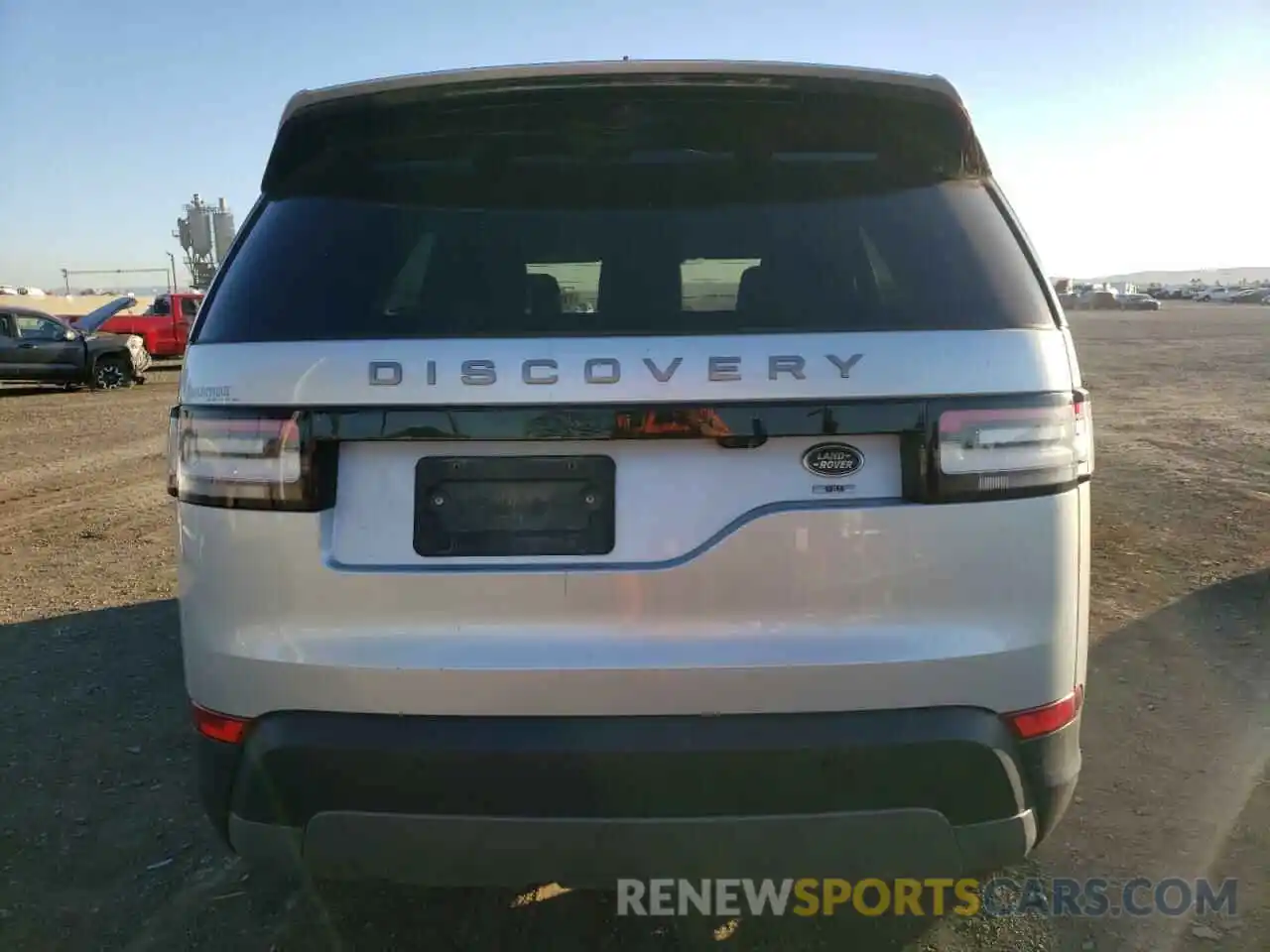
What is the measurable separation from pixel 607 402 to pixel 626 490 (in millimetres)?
176

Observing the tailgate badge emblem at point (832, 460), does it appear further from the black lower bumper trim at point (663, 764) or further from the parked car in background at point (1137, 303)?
the parked car in background at point (1137, 303)

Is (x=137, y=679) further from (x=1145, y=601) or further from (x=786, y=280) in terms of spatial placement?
(x=1145, y=601)

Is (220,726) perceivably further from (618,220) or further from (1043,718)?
(1043,718)

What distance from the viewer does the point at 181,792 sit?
11.2 feet

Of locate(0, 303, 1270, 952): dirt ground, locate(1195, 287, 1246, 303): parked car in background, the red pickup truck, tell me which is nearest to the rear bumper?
locate(0, 303, 1270, 952): dirt ground

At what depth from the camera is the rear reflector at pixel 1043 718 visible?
1.99 metres

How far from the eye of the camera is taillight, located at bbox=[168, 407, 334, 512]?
6.35 ft

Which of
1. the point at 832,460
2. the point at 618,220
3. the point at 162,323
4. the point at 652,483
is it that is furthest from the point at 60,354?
the point at 832,460

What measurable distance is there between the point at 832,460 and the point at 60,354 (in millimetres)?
20210

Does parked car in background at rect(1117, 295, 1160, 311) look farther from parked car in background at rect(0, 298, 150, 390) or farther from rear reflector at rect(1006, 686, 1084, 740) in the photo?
rear reflector at rect(1006, 686, 1084, 740)

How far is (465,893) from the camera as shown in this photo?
2801 mm

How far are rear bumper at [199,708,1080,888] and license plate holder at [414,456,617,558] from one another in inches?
13.5

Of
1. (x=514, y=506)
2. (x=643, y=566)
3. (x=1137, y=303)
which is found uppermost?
(x=514, y=506)

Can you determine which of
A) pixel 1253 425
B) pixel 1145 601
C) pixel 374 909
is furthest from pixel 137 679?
pixel 1253 425
